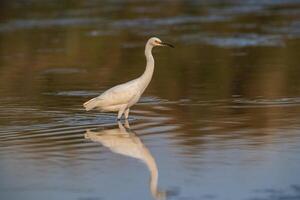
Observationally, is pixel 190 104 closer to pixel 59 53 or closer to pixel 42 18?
pixel 59 53

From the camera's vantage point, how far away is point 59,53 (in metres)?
24.6

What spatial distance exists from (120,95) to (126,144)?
194 centimetres

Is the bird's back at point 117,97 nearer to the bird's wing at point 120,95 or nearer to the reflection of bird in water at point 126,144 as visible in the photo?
the bird's wing at point 120,95

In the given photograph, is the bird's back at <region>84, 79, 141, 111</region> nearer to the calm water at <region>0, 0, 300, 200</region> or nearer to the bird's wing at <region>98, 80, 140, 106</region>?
the bird's wing at <region>98, 80, 140, 106</region>

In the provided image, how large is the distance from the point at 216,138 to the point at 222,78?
20.9 ft

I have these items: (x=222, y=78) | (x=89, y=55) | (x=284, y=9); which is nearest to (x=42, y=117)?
(x=222, y=78)

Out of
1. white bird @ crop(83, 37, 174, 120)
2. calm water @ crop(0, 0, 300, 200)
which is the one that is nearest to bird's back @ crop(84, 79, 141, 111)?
white bird @ crop(83, 37, 174, 120)

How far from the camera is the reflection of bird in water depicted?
1023cm

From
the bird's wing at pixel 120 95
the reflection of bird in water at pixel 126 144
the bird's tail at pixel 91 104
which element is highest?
the bird's wing at pixel 120 95

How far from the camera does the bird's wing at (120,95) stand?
13672mm

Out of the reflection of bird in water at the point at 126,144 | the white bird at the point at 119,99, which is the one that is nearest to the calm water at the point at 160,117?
the reflection of bird in water at the point at 126,144

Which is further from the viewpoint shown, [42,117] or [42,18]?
[42,18]

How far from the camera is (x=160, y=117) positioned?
13867mm

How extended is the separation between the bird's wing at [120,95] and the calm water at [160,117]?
343mm
